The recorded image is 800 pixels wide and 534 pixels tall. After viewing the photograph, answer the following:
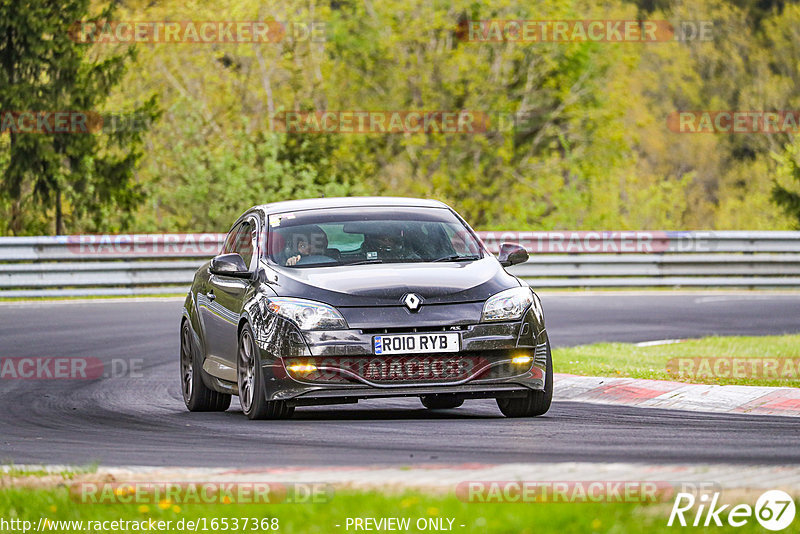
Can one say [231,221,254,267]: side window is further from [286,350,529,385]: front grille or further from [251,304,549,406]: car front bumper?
[286,350,529,385]: front grille

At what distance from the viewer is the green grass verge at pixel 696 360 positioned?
1258 centimetres

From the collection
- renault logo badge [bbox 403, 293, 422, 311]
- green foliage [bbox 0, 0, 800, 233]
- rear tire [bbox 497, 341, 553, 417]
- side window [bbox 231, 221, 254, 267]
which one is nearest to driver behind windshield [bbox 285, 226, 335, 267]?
side window [bbox 231, 221, 254, 267]

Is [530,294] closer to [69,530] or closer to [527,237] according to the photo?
[69,530]

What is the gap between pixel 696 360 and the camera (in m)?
14.3

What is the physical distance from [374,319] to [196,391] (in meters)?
2.53

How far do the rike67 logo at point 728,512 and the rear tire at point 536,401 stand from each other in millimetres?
4257

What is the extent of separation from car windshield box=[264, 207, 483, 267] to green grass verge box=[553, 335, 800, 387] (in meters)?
2.58

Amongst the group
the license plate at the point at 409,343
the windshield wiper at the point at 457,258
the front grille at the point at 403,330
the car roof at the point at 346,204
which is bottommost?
the license plate at the point at 409,343

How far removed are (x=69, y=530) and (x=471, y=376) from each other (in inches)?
166

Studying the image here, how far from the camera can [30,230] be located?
106 ft

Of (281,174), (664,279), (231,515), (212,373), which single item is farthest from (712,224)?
(231,515)

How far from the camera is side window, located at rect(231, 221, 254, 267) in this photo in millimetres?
11141

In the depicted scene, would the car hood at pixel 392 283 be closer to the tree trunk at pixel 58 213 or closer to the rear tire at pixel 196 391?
the rear tire at pixel 196 391

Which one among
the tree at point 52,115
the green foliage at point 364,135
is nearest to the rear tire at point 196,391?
the tree at point 52,115
